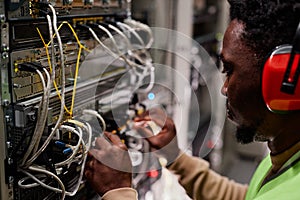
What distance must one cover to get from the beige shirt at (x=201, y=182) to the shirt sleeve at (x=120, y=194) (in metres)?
0.40

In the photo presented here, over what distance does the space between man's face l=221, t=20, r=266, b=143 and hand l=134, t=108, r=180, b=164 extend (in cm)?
38

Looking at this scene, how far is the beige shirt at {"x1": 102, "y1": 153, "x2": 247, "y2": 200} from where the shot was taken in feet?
4.41

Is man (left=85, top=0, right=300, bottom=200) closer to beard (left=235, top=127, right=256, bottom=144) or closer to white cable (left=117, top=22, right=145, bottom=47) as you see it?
beard (left=235, top=127, right=256, bottom=144)

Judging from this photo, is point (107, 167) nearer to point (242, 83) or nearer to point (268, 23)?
point (242, 83)

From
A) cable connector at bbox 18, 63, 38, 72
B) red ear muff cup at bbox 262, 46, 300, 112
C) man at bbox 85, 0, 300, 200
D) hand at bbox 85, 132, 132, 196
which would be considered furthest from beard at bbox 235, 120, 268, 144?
cable connector at bbox 18, 63, 38, 72

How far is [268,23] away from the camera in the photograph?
0.81 metres

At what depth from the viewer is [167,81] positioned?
1.83 metres

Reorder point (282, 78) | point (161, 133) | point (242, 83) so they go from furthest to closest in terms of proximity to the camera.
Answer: point (161, 133) → point (242, 83) → point (282, 78)

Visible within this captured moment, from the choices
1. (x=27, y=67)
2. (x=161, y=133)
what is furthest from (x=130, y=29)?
(x=27, y=67)

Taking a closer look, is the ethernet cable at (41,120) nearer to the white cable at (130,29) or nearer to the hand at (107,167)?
the hand at (107,167)

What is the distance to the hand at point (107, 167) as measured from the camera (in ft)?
3.24

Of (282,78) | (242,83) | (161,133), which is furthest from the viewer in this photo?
(161,133)

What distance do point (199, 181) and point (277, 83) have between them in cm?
66

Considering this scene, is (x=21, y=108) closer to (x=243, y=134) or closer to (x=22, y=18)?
(x=22, y=18)
